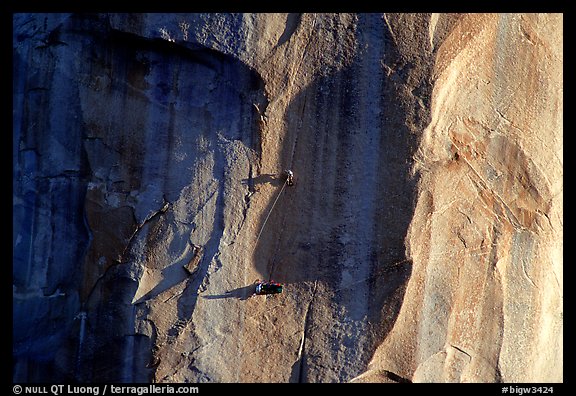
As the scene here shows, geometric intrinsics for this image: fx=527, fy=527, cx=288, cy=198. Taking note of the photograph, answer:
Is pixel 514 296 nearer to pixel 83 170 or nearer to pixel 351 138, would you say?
pixel 351 138

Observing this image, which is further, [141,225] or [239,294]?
[141,225]

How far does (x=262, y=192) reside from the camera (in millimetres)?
6406

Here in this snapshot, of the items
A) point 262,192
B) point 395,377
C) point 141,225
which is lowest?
point 395,377

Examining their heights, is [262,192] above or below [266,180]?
below

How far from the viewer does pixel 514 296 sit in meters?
7.10

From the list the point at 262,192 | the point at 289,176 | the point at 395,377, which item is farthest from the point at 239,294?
the point at 395,377

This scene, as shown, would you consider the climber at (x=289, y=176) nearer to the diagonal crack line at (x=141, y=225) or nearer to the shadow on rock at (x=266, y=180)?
the shadow on rock at (x=266, y=180)

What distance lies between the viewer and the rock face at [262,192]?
631 cm

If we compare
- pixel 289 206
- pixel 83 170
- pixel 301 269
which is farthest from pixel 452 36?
pixel 83 170

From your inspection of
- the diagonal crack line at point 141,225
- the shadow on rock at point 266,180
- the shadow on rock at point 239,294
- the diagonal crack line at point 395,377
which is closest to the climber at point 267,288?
the shadow on rock at point 239,294

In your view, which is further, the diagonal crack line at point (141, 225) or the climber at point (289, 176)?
the diagonal crack line at point (141, 225)

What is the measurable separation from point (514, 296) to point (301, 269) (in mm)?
2987

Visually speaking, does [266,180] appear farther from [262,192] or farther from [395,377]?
[395,377]

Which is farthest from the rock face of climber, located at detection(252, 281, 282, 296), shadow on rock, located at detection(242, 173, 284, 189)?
climber, located at detection(252, 281, 282, 296)
